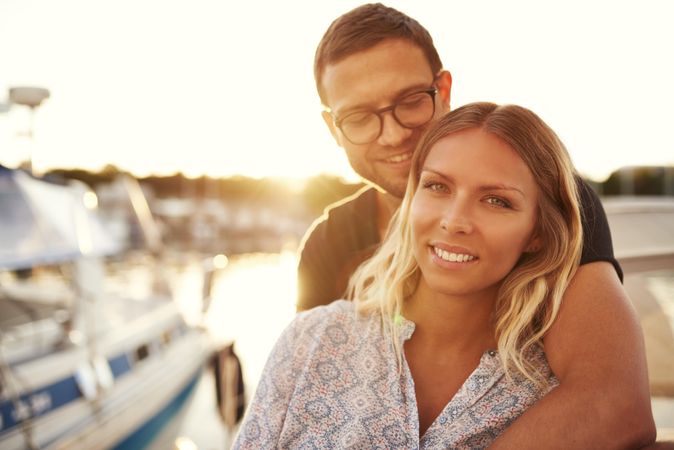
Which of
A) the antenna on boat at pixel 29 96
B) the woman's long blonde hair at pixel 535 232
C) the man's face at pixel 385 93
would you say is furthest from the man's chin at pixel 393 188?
the antenna on boat at pixel 29 96

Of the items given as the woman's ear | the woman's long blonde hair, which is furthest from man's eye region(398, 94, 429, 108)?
the woman's ear

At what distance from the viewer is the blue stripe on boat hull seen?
7590mm

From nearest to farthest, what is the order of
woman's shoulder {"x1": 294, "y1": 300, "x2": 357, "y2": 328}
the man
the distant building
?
the man → woman's shoulder {"x1": 294, "y1": 300, "x2": 357, "y2": 328} → the distant building

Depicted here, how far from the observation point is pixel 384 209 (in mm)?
2852

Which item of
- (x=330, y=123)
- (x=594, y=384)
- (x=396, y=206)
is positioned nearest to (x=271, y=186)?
(x=330, y=123)

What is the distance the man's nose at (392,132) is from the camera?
2.51 m

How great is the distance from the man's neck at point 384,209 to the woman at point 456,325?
791 millimetres

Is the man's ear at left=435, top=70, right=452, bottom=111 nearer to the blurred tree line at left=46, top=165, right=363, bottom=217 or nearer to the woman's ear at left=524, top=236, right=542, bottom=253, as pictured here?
the woman's ear at left=524, top=236, right=542, bottom=253

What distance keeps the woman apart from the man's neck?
0.79m

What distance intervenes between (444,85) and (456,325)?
4.36 ft

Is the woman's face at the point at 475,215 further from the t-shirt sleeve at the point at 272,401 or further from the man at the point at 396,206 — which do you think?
the t-shirt sleeve at the point at 272,401

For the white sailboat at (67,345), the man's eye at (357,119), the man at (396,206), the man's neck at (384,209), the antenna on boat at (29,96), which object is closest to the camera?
the man at (396,206)

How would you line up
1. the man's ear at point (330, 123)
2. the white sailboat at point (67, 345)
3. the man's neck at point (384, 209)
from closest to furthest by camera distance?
the man's neck at point (384, 209), the man's ear at point (330, 123), the white sailboat at point (67, 345)

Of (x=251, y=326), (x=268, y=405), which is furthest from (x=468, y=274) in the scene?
(x=251, y=326)
